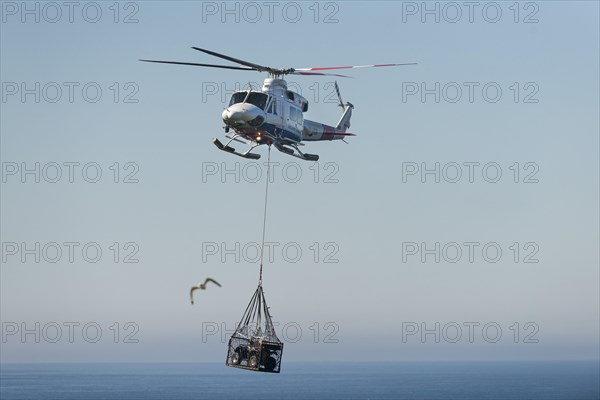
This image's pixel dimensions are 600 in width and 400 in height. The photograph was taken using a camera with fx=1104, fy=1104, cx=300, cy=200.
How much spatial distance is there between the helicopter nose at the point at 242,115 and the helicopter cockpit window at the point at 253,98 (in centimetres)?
65

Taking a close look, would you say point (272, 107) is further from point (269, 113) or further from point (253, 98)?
point (253, 98)

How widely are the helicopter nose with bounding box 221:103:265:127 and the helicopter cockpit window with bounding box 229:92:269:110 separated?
0.65 metres

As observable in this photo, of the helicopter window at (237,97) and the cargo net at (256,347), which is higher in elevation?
the helicopter window at (237,97)

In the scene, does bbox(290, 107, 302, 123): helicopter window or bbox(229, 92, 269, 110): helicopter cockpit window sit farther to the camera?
bbox(290, 107, 302, 123): helicopter window

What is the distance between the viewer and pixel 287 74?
52.7m

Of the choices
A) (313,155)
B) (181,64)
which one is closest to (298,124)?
(313,155)

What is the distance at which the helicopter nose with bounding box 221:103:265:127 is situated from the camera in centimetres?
4878

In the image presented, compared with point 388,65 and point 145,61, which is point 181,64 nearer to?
point 145,61

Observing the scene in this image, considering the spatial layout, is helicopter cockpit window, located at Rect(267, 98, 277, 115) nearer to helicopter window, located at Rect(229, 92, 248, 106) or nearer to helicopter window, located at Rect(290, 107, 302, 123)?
helicopter window, located at Rect(229, 92, 248, 106)

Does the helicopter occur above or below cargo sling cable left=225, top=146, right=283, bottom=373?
above

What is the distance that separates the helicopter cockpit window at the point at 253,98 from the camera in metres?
50.1

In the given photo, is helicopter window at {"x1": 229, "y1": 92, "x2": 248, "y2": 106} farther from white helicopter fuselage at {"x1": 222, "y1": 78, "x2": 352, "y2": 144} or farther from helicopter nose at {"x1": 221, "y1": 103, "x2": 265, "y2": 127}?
helicopter nose at {"x1": 221, "y1": 103, "x2": 265, "y2": 127}

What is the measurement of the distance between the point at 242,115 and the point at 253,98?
1.77 m

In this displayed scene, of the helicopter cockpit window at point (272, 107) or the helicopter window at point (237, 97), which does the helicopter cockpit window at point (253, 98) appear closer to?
the helicopter window at point (237, 97)
